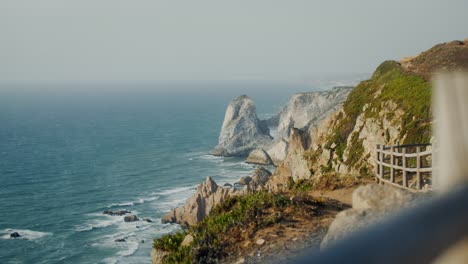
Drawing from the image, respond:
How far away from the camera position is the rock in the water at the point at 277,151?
92250mm

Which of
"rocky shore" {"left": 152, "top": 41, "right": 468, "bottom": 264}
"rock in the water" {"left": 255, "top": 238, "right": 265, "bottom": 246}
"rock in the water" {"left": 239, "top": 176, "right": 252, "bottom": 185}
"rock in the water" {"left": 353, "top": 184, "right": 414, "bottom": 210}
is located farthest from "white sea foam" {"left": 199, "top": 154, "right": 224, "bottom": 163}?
"rock in the water" {"left": 353, "top": 184, "right": 414, "bottom": 210}

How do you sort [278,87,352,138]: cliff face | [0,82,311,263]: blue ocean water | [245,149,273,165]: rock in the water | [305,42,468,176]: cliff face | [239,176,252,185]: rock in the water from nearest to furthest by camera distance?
[305,42,468,176]: cliff face → [0,82,311,263]: blue ocean water → [239,176,252,185]: rock in the water → [245,149,273,165]: rock in the water → [278,87,352,138]: cliff face

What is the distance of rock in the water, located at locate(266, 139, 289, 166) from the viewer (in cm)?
9225

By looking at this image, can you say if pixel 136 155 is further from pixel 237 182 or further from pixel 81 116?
pixel 81 116

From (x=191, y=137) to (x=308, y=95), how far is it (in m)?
30.1

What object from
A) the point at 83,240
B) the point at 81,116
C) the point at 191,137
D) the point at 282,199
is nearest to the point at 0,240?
the point at 83,240

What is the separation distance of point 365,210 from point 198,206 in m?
50.6

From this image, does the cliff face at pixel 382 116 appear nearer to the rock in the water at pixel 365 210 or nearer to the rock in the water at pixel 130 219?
the rock in the water at pixel 365 210

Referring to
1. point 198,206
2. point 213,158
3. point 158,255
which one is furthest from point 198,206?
point 213,158

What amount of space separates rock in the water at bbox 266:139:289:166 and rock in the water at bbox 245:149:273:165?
0.97 metres

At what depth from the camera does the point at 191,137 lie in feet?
419

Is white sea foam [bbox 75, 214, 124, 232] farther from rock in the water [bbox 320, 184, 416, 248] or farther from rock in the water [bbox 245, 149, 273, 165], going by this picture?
rock in the water [bbox 320, 184, 416, 248]

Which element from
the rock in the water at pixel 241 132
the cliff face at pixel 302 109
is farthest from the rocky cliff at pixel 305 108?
the rock in the water at pixel 241 132

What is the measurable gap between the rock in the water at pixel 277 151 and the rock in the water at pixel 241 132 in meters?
9.28
